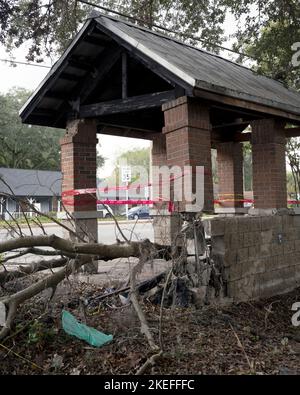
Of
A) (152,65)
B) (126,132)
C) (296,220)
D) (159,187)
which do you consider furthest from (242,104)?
(126,132)

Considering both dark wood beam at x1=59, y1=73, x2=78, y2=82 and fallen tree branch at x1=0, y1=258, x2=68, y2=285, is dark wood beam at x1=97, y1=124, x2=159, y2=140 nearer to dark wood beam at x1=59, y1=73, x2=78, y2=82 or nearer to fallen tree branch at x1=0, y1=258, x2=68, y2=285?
dark wood beam at x1=59, y1=73, x2=78, y2=82

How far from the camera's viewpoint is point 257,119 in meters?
8.98

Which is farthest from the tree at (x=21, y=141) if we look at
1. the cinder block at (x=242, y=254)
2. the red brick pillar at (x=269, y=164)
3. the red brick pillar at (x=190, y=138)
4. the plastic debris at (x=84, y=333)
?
the plastic debris at (x=84, y=333)

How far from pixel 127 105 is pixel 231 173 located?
4838mm

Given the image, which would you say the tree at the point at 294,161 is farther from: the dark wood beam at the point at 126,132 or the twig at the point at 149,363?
the twig at the point at 149,363

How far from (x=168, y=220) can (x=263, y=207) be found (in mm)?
2365

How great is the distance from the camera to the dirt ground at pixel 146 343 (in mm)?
4340

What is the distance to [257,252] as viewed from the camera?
7.41 metres

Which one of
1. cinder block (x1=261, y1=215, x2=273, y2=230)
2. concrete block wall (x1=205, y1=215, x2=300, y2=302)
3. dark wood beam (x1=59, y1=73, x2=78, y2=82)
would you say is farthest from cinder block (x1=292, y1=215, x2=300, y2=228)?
dark wood beam (x1=59, y1=73, x2=78, y2=82)

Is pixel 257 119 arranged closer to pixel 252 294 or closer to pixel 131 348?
pixel 252 294

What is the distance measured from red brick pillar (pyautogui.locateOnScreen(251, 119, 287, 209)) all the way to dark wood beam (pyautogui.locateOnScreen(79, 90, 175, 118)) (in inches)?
99.0

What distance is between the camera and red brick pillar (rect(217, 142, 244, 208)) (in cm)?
1172
